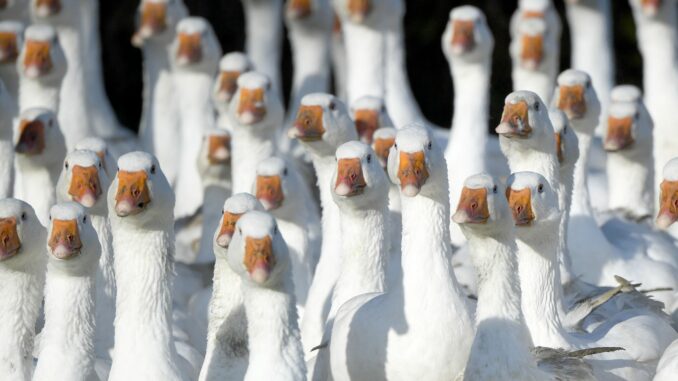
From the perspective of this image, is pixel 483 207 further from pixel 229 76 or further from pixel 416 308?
pixel 229 76

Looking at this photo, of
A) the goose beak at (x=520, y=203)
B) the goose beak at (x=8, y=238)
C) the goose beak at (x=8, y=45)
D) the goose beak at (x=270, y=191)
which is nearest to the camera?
the goose beak at (x=8, y=238)

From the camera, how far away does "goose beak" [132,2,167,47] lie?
17453 mm

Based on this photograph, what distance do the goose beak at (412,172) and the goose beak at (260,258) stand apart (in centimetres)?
100

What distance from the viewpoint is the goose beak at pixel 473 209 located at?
1112 centimetres

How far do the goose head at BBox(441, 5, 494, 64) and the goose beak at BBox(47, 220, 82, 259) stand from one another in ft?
15.8

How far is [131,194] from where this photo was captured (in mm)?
11539

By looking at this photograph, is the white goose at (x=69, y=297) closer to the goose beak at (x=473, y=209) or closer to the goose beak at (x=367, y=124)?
the goose beak at (x=473, y=209)

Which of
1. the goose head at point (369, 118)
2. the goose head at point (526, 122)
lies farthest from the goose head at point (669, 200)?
the goose head at point (369, 118)

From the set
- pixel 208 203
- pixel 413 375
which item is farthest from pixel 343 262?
pixel 208 203

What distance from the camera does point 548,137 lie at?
12836mm

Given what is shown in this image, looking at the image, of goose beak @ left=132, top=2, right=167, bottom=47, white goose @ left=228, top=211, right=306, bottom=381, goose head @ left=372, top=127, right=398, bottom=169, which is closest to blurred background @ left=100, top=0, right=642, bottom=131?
goose beak @ left=132, top=2, right=167, bottom=47

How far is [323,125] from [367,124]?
1.22 metres

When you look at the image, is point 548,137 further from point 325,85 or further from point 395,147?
point 325,85

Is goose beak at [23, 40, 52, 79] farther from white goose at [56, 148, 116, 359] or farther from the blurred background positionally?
the blurred background
